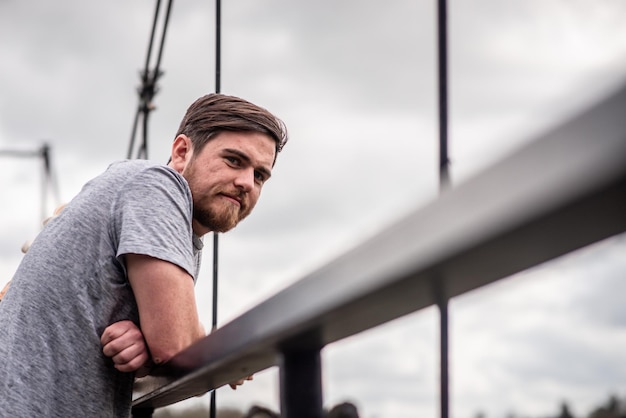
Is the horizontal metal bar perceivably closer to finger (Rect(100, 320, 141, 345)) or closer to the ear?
finger (Rect(100, 320, 141, 345))

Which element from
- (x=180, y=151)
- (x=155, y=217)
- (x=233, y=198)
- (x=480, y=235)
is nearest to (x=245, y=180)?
(x=233, y=198)

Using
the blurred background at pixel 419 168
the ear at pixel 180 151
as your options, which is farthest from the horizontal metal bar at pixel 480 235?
the ear at pixel 180 151

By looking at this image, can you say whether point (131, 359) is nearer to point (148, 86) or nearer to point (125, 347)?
point (125, 347)

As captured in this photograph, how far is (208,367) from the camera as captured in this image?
0.83 meters

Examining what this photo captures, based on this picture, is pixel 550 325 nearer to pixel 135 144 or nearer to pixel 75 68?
pixel 135 144

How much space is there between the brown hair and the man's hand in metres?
0.48

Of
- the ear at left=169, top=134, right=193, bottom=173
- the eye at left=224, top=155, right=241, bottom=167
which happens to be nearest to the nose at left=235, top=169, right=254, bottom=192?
the eye at left=224, top=155, right=241, bottom=167

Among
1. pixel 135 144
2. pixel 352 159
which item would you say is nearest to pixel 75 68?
pixel 135 144

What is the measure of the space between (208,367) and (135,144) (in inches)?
156

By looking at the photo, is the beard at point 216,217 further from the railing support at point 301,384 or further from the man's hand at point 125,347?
the railing support at point 301,384

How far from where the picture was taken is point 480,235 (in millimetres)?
387

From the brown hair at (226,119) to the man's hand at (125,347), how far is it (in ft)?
1.59

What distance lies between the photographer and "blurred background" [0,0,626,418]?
1.40 ft

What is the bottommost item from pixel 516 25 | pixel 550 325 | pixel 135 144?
pixel 550 325
